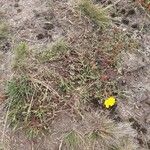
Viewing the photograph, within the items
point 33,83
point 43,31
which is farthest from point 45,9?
point 33,83

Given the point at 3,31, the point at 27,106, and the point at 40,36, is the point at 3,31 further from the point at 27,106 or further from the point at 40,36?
the point at 27,106

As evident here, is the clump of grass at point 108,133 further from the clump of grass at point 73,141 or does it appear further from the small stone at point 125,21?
the small stone at point 125,21

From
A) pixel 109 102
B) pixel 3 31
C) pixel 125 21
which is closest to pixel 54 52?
pixel 3 31

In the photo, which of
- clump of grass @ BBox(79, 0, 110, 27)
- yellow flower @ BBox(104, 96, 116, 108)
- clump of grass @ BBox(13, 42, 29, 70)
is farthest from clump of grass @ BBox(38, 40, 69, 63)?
yellow flower @ BBox(104, 96, 116, 108)

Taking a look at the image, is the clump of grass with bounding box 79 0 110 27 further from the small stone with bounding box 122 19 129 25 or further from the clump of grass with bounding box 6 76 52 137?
the clump of grass with bounding box 6 76 52 137

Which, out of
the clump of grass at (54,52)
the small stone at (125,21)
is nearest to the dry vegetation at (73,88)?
the clump of grass at (54,52)

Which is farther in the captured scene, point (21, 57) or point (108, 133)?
point (21, 57)
